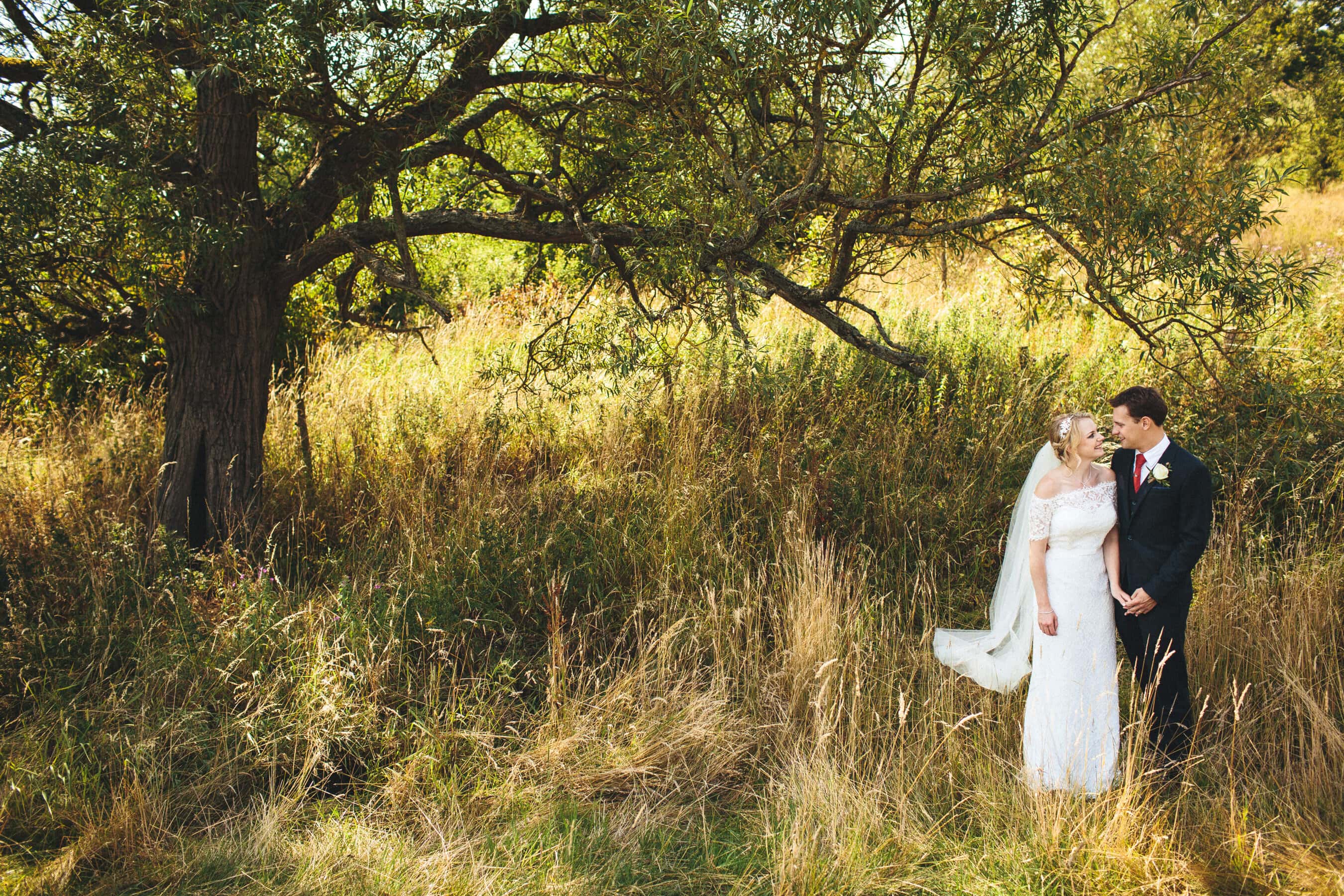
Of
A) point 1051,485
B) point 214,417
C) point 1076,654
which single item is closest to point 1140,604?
point 1076,654

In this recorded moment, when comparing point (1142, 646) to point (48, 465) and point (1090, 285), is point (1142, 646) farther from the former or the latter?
point (48, 465)

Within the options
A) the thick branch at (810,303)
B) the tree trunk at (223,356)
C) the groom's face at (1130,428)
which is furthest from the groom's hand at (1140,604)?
the tree trunk at (223,356)

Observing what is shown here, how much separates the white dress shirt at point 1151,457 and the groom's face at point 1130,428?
53mm

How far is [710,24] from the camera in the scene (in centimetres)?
396

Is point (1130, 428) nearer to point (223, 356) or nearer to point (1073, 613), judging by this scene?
point (1073, 613)

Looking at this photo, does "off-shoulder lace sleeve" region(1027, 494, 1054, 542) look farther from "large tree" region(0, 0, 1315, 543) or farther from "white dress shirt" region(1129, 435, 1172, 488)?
"large tree" region(0, 0, 1315, 543)

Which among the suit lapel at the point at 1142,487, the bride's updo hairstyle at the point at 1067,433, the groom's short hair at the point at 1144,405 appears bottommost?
the suit lapel at the point at 1142,487

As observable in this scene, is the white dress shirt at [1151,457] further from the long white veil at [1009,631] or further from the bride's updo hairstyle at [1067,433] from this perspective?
the long white veil at [1009,631]

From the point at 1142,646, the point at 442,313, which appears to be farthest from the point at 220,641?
the point at 1142,646

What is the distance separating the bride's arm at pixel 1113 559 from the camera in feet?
13.1

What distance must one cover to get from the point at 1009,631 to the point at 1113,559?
760mm

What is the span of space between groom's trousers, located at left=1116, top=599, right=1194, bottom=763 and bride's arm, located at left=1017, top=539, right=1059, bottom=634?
0.38 meters

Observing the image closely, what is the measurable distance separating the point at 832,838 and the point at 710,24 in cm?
361

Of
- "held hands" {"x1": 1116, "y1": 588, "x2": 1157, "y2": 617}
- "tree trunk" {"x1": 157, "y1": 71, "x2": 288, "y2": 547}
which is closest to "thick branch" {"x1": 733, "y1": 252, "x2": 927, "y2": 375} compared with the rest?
"held hands" {"x1": 1116, "y1": 588, "x2": 1157, "y2": 617}
